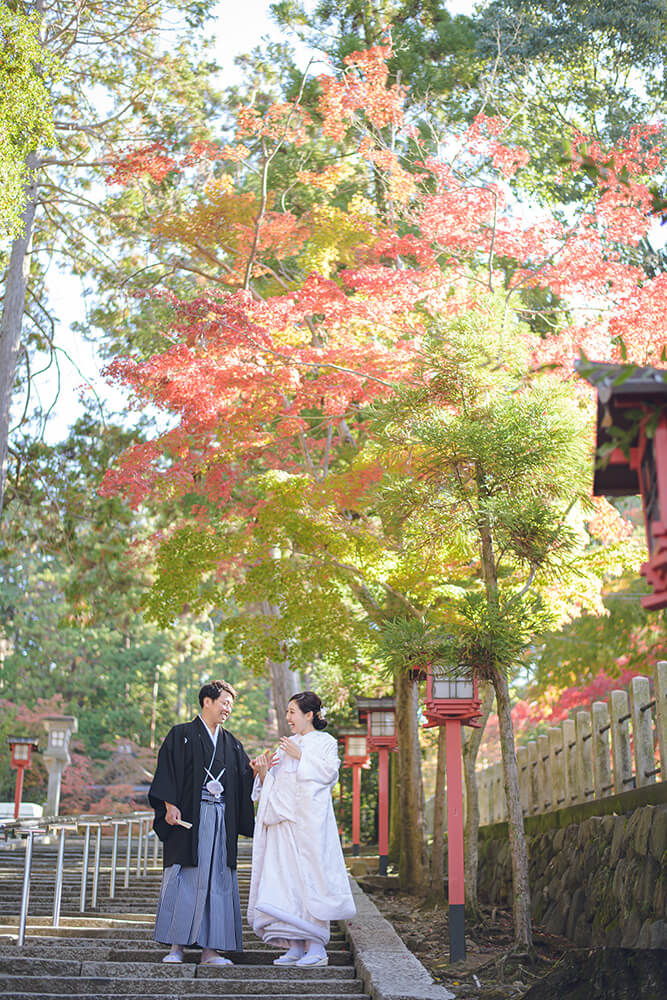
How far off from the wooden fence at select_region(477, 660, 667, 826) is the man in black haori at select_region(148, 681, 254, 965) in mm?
2923

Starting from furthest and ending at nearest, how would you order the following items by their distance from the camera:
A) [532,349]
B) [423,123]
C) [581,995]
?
[423,123] → [532,349] → [581,995]

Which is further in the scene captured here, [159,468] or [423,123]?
[423,123]

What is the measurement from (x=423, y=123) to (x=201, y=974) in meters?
13.2

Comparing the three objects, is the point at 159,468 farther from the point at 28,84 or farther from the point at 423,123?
the point at 423,123

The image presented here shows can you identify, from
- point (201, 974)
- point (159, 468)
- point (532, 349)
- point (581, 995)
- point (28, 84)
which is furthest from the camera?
point (159, 468)

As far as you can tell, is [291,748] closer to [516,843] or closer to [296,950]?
[296,950]

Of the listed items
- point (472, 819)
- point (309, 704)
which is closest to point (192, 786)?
point (309, 704)

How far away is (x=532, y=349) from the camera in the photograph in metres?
10.6

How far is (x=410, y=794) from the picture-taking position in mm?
11844

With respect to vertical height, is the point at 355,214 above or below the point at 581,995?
above

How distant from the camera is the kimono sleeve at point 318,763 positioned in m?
6.15

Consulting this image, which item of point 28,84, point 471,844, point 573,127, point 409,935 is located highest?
point 573,127

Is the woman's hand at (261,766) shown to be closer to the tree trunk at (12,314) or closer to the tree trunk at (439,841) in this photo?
the tree trunk at (439,841)

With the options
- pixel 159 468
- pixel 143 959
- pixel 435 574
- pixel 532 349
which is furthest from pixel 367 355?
pixel 143 959
